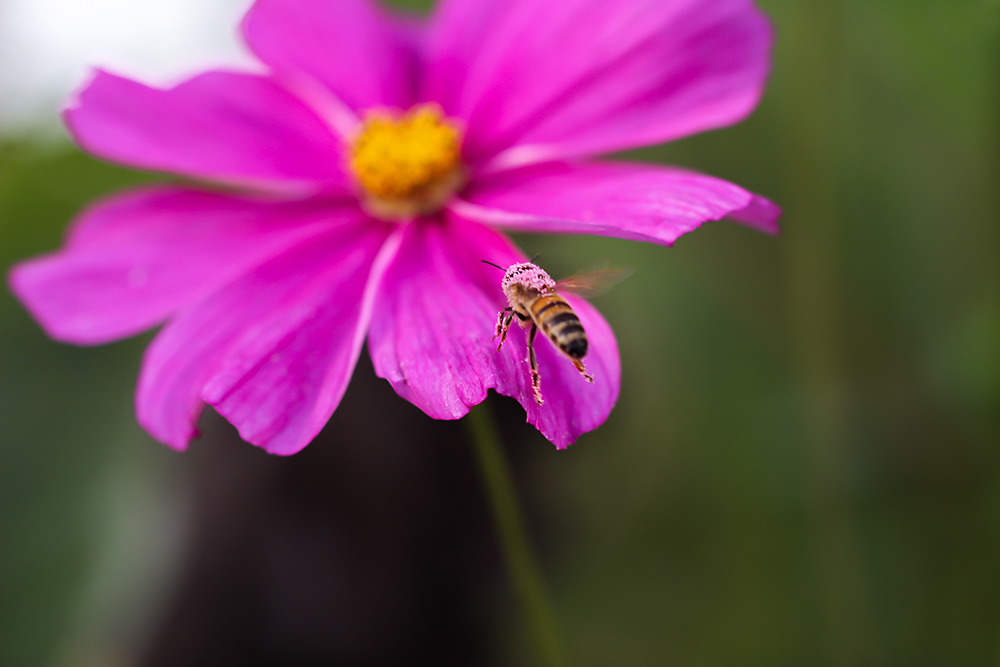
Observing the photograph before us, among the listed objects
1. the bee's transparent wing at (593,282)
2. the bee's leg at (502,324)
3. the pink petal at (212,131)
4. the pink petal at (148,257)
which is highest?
the pink petal at (212,131)

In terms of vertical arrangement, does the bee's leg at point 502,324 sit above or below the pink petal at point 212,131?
below

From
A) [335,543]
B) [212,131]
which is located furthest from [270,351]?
[335,543]

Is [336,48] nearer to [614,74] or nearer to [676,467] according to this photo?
[614,74]

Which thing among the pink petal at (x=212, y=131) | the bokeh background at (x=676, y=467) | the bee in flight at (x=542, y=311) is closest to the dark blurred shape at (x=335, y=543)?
the bokeh background at (x=676, y=467)

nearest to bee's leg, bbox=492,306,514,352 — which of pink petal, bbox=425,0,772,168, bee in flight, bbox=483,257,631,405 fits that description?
bee in flight, bbox=483,257,631,405

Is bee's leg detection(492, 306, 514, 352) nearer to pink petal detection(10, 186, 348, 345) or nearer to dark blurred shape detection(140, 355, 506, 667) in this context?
pink petal detection(10, 186, 348, 345)

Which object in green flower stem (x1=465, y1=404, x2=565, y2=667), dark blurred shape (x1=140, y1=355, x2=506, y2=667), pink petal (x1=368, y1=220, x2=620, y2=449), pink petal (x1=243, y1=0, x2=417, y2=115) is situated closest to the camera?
pink petal (x1=368, y1=220, x2=620, y2=449)

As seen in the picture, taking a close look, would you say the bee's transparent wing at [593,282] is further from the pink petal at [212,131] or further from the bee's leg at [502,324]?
the pink petal at [212,131]

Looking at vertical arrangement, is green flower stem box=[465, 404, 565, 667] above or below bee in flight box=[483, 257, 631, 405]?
below
